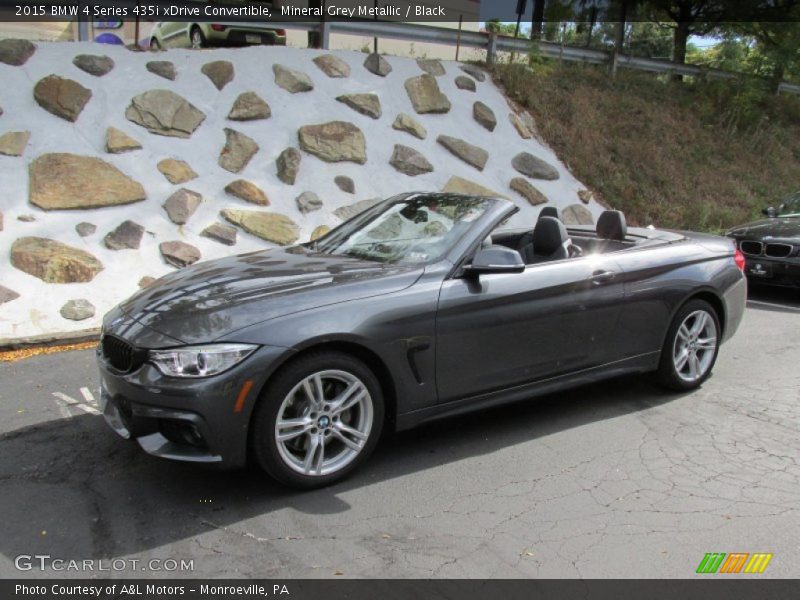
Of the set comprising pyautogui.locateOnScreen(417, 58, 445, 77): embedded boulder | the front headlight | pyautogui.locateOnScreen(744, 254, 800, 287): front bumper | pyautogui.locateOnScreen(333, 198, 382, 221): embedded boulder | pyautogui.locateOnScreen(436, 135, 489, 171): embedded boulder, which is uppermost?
pyautogui.locateOnScreen(417, 58, 445, 77): embedded boulder

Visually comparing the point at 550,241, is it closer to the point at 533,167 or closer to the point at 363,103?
the point at 363,103

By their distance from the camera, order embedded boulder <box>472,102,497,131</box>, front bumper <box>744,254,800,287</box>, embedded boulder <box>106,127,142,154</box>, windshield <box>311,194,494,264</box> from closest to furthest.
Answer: windshield <box>311,194,494,264</box> → front bumper <box>744,254,800,287</box> → embedded boulder <box>106,127,142,154</box> → embedded boulder <box>472,102,497,131</box>

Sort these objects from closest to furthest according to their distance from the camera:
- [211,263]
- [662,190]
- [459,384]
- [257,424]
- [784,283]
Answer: [257,424] < [459,384] < [211,263] < [784,283] < [662,190]

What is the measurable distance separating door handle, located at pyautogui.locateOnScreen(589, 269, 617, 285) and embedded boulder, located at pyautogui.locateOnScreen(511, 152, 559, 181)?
23.5ft

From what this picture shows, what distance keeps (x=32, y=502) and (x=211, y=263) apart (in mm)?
1715

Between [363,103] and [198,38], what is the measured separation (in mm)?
3005

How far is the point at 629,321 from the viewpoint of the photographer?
16.0ft

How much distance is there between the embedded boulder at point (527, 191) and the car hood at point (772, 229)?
114 inches

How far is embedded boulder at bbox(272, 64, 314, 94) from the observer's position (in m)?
10.7

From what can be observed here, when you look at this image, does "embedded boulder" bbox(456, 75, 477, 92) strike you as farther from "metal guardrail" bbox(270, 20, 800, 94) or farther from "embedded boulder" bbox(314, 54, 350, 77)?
"embedded boulder" bbox(314, 54, 350, 77)

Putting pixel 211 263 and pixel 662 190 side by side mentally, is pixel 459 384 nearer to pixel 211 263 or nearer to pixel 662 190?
pixel 211 263

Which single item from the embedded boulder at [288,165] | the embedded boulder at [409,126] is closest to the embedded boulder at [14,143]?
the embedded boulder at [288,165]

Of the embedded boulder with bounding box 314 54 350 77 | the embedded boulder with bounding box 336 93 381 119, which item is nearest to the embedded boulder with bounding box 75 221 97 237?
the embedded boulder with bounding box 336 93 381 119
